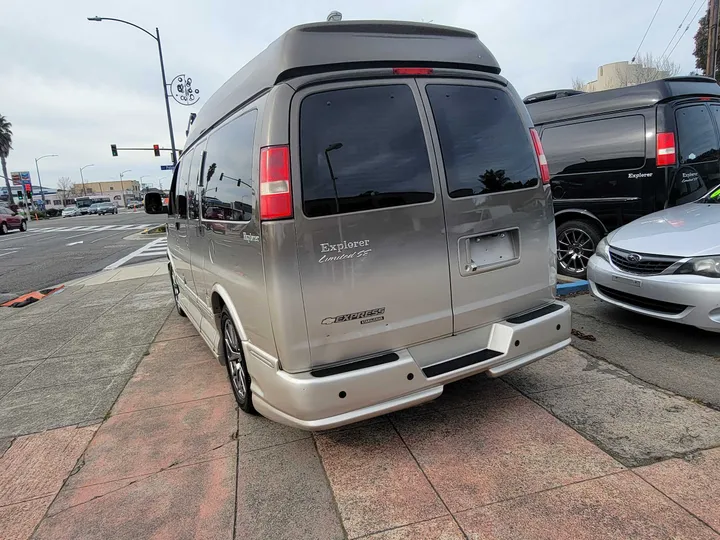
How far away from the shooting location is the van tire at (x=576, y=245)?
6586 millimetres

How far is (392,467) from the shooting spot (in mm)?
2742

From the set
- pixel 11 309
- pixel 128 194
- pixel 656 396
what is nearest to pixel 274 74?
pixel 656 396

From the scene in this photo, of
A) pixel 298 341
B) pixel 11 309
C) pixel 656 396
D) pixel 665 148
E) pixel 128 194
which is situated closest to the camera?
pixel 298 341

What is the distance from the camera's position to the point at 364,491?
8.39ft

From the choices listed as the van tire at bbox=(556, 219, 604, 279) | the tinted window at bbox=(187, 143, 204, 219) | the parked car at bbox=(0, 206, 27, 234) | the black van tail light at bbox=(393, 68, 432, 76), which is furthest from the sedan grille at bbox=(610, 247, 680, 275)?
the parked car at bbox=(0, 206, 27, 234)

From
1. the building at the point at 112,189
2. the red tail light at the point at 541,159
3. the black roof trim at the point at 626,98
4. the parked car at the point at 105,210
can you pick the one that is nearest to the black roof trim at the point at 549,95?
the black roof trim at the point at 626,98

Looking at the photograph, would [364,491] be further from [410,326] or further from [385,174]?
[385,174]

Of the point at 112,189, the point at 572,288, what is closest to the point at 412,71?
the point at 572,288

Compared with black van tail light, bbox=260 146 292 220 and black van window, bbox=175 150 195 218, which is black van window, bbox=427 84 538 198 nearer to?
black van tail light, bbox=260 146 292 220

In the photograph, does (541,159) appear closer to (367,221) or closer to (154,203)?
(367,221)

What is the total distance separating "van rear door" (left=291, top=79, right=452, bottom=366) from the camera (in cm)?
250

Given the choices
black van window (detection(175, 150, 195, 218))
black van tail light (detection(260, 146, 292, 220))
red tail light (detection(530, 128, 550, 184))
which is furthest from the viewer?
black van window (detection(175, 150, 195, 218))

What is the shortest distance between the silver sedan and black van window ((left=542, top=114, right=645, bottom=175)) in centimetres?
121

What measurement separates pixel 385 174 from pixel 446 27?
3.84 feet
